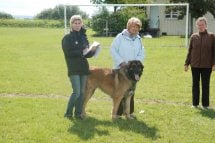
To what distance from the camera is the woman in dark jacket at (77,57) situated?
833cm

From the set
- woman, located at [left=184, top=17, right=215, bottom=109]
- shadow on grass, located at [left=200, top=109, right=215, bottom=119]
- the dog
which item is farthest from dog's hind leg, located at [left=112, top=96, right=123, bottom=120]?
woman, located at [left=184, top=17, right=215, bottom=109]

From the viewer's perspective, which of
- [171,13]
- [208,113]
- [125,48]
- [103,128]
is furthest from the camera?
[171,13]

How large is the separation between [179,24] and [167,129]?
3554cm

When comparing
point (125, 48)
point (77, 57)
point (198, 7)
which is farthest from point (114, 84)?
point (198, 7)

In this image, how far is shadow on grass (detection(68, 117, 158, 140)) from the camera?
7.68 meters

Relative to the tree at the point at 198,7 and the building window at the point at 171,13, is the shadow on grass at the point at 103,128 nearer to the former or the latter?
the tree at the point at 198,7

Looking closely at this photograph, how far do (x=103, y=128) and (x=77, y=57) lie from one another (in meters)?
1.41

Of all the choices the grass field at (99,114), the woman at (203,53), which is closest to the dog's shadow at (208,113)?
the grass field at (99,114)

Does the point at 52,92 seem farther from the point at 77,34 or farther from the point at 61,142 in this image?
the point at 61,142

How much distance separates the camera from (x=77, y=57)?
8430 millimetres

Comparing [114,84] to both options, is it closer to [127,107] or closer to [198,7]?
[127,107]

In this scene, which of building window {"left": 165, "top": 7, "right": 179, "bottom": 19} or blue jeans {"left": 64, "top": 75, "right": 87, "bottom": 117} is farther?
building window {"left": 165, "top": 7, "right": 179, "bottom": 19}

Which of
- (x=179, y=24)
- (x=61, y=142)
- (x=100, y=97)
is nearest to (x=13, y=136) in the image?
(x=61, y=142)

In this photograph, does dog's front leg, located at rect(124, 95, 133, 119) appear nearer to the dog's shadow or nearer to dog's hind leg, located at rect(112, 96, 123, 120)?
dog's hind leg, located at rect(112, 96, 123, 120)
